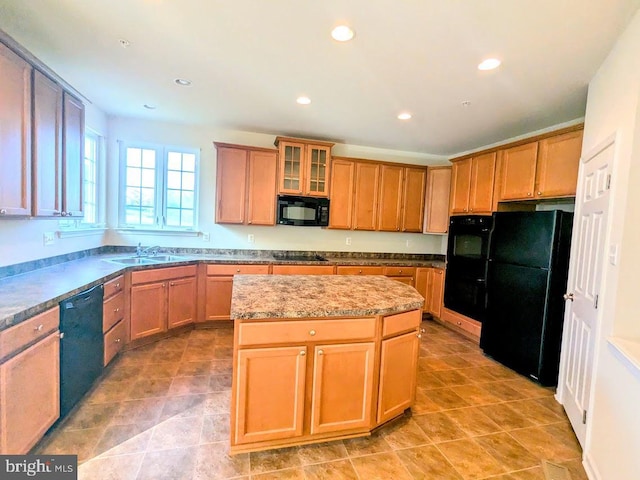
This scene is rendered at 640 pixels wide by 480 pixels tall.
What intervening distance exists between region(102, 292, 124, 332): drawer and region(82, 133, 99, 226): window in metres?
1.19

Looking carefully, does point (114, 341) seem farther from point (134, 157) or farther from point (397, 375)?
point (397, 375)

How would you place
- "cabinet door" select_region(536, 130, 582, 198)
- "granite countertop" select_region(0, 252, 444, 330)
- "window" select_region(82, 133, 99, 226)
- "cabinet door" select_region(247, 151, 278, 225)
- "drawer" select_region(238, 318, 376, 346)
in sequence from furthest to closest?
"cabinet door" select_region(247, 151, 278, 225), "window" select_region(82, 133, 99, 226), "cabinet door" select_region(536, 130, 582, 198), "drawer" select_region(238, 318, 376, 346), "granite countertop" select_region(0, 252, 444, 330)

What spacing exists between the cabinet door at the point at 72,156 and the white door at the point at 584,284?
3769mm

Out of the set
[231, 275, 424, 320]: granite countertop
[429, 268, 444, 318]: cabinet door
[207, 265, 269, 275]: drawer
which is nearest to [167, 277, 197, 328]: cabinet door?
[207, 265, 269, 275]: drawer

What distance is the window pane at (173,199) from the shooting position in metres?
4.11

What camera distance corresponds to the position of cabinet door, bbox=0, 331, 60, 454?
1.46 m

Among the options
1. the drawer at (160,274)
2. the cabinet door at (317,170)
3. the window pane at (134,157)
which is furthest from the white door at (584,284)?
the window pane at (134,157)

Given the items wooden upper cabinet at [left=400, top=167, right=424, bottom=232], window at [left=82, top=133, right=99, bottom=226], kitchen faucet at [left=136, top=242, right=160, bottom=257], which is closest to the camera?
window at [left=82, top=133, right=99, bottom=226]

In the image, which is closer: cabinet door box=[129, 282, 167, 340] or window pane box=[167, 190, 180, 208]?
cabinet door box=[129, 282, 167, 340]

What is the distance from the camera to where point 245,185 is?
4.04 meters

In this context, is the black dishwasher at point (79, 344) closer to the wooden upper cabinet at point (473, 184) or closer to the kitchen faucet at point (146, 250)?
the kitchen faucet at point (146, 250)

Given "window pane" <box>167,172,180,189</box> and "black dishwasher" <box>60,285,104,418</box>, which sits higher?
"window pane" <box>167,172,180,189</box>

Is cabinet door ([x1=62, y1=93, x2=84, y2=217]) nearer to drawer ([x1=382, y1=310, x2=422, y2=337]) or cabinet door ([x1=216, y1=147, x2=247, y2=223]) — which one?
cabinet door ([x1=216, y1=147, x2=247, y2=223])

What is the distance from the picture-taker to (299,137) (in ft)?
14.3
